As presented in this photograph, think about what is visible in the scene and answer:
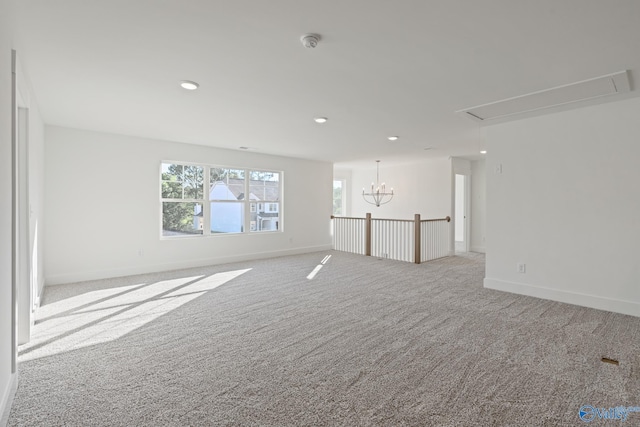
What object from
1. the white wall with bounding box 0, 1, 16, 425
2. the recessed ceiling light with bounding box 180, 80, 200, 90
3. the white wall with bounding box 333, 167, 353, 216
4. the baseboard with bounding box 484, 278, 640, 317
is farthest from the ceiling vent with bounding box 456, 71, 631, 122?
the white wall with bounding box 333, 167, 353, 216

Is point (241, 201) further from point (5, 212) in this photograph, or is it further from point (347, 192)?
point (5, 212)

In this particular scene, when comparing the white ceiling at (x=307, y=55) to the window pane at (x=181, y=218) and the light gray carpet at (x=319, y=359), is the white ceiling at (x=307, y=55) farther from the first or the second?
the light gray carpet at (x=319, y=359)

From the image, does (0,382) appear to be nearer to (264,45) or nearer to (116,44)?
(116,44)

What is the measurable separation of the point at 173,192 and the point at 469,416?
5.59 meters

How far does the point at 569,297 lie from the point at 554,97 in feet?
7.73

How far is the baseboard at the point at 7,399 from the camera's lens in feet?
5.75

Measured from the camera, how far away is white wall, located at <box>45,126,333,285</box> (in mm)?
4727

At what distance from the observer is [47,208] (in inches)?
183

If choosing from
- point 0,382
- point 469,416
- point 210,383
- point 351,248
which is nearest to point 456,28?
point 469,416

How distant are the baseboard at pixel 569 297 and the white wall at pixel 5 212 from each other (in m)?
5.03

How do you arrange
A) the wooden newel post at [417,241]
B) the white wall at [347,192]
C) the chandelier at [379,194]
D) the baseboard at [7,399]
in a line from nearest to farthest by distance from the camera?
the baseboard at [7,399] → the wooden newel post at [417,241] → the chandelier at [379,194] → the white wall at [347,192]

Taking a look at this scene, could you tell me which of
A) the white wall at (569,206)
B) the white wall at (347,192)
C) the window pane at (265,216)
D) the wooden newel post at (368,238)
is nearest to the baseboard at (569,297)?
the white wall at (569,206)

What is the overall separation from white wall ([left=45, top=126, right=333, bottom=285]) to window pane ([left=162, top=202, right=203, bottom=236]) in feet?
0.54

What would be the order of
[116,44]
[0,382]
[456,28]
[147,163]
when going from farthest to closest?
[147,163] < [116,44] < [456,28] < [0,382]
